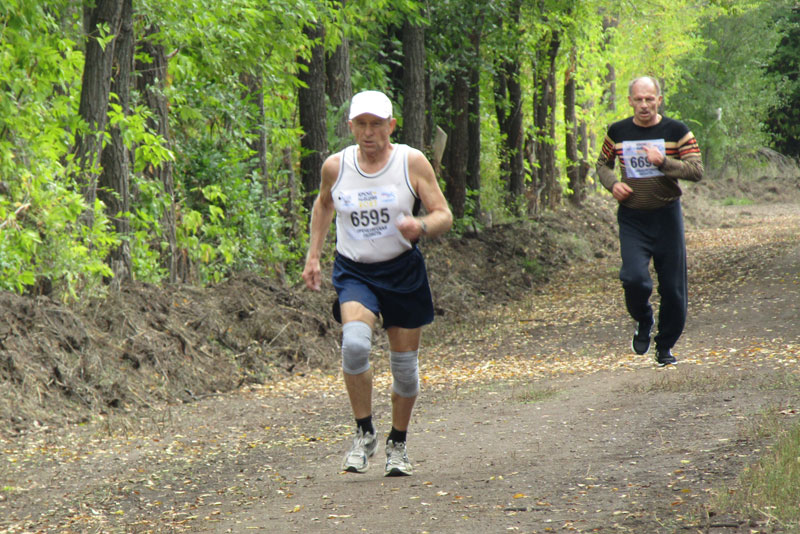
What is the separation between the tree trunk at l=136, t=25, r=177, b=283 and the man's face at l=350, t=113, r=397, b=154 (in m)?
7.53

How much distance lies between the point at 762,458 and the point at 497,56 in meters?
19.0

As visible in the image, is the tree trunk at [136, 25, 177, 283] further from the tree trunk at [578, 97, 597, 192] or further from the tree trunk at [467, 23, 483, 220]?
the tree trunk at [578, 97, 597, 192]

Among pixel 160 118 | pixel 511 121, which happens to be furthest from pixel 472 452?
pixel 511 121

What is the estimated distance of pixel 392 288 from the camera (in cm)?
586

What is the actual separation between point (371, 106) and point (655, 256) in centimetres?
348

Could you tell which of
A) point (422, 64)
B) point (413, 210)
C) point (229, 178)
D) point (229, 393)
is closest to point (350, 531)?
point (413, 210)

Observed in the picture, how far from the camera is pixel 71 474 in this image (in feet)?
22.7

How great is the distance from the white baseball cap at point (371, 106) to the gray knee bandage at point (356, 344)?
3.94ft

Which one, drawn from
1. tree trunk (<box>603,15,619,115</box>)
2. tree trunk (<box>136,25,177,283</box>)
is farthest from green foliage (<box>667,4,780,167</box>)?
tree trunk (<box>136,25,177,283</box>)

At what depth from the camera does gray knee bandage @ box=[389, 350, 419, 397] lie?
19.8 ft

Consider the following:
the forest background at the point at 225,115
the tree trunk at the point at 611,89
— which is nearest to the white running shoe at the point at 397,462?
the forest background at the point at 225,115

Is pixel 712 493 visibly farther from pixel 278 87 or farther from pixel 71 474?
pixel 278 87

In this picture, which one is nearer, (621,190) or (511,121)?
(621,190)

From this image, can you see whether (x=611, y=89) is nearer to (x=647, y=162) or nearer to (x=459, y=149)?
(x=459, y=149)
